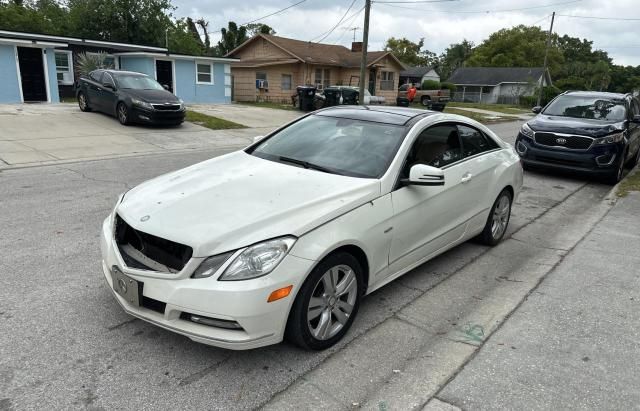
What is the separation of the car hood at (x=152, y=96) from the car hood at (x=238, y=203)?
11.8 m

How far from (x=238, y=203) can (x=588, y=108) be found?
375 inches

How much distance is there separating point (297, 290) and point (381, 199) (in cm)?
103

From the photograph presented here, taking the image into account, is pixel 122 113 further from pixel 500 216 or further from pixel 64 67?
pixel 500 216

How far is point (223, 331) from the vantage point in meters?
2.71

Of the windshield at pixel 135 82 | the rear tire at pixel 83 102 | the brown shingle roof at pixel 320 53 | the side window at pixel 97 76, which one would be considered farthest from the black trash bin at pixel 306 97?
the rear tire at pixel 83 102

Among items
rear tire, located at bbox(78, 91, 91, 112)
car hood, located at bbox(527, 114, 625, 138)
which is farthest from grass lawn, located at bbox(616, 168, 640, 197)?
rear tire, located at bbox(78, 91, 91, 112)

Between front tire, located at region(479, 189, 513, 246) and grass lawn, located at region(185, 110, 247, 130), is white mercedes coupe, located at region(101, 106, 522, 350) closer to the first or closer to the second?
front tire, located at region(479, 189, 513, 246)

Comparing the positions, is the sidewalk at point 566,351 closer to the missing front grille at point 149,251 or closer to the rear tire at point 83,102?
the missing front grille at point 149,251

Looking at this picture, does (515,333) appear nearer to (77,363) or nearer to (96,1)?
(77,363)

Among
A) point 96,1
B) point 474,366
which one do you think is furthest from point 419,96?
point 474,366

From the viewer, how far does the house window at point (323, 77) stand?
3484cm

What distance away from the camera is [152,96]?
48.7ft

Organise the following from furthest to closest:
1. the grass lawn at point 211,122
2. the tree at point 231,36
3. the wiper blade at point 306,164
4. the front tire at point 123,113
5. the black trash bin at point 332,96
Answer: the tree at point 231,36, the black trash bin at point 332,96, the grass lawn at point 211,122, the front tire at point 123,113, the wiper blade at point 306,164

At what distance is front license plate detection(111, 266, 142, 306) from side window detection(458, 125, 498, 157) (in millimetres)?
3272
